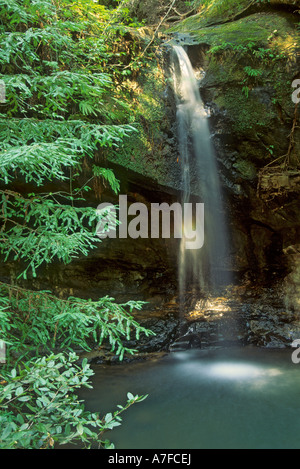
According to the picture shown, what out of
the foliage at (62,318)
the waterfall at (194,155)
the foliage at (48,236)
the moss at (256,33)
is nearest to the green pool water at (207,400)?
the foliage at (48,236)

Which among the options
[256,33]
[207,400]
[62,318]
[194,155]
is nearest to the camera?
[62,318]

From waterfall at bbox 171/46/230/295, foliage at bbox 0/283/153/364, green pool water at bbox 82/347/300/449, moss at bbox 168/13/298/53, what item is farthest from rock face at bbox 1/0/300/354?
foliage at bbox 0/283/153/364

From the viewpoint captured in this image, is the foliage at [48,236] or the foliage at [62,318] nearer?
the foliage at [48,236]

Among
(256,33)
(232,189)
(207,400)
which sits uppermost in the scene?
(256,33)

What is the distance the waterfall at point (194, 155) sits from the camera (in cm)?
648

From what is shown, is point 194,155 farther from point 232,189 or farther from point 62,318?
point 62,318

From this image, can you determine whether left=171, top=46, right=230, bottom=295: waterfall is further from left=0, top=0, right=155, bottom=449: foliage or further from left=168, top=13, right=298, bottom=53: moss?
left=0, top=0, right=155, bottom=449: foliage

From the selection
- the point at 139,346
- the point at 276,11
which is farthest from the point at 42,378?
the point at 276,11

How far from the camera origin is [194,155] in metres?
6.54

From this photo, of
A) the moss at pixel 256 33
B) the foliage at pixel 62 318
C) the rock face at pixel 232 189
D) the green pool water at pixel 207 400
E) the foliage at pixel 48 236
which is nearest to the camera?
the foliage at pixel 48 236

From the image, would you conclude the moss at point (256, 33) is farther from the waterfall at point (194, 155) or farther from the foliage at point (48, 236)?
the foliage at point (48, 236)

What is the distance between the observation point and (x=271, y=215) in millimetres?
6859

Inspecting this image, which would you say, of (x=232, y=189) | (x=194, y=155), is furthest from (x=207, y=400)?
(x=194, y=155)
